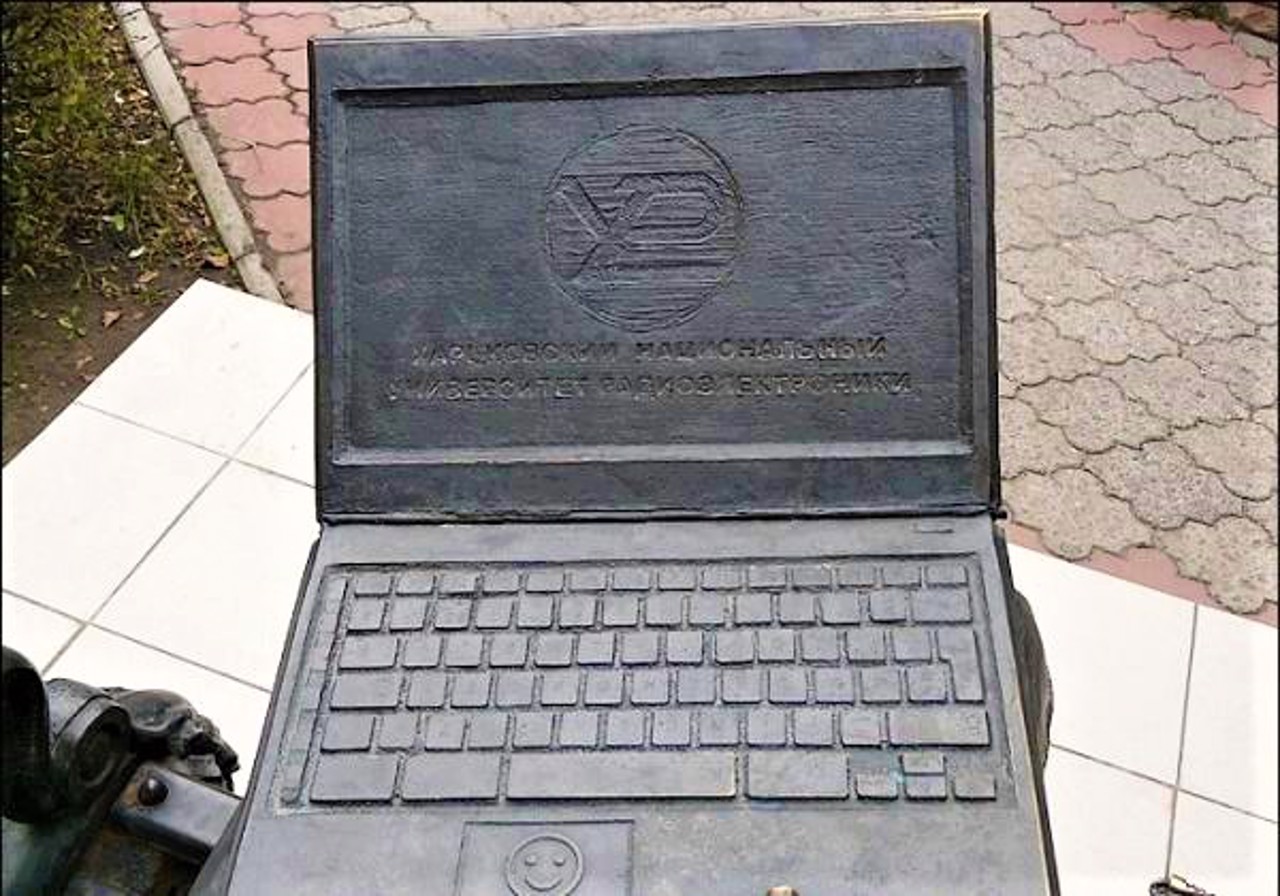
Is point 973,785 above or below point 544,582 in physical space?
below

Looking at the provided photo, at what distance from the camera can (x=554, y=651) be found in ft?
4.04

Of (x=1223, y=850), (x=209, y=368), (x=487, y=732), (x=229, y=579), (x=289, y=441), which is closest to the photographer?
(x=487, y=732)

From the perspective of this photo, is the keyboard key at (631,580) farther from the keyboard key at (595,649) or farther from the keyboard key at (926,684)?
the keyboard key at (926,684)

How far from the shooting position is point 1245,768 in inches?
84.7

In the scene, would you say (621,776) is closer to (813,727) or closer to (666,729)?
(666,729)

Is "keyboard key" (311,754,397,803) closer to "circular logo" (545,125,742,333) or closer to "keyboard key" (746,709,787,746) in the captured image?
"keyboard key" (746,709,787,746)

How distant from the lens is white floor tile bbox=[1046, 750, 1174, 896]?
1985mm

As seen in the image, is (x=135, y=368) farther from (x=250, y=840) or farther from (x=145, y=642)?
(x=250, y=840)

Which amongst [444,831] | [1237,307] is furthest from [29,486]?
[1237,307]

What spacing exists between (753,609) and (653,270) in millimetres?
356

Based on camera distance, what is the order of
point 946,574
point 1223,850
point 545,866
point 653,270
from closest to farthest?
point 545,866, point 946,574, point 653,270, point 1223,850

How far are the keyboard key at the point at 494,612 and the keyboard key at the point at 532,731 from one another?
10 cm

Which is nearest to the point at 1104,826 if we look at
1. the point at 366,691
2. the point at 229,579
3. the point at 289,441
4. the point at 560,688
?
the point at 560,688

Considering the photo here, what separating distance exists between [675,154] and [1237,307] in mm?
2172
